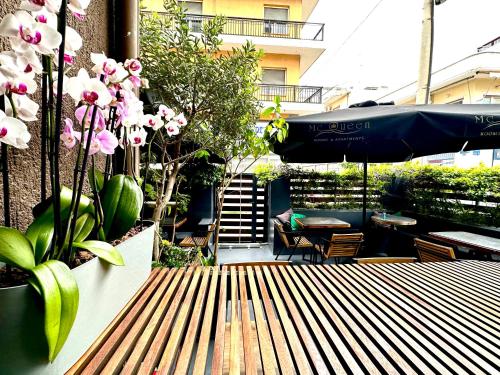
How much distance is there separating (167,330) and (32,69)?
772 millimetres

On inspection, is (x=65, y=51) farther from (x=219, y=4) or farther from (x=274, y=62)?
(x=219, y=4)

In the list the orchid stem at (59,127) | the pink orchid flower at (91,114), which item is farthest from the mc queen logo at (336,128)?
the orchid stem at (59,127)

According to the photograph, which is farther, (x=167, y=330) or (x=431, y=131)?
(x=431, y=131)

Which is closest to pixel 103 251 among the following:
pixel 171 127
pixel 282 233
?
pixel 171 127

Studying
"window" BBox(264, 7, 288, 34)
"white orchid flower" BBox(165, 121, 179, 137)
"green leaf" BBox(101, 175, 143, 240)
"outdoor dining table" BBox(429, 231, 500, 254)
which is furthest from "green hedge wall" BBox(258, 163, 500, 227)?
"window" BBox(264, 7, 288, 34)

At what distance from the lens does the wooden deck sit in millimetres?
688

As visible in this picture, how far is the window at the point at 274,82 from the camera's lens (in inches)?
426

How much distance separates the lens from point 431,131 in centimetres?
237

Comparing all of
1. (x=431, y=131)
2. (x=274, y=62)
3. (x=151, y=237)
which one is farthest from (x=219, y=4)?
(x=151, y=237)

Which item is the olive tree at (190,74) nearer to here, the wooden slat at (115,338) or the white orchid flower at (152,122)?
the white orchid flower at (152,122)

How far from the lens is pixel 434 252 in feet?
7.53

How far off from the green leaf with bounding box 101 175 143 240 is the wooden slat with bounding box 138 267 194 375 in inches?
13.0

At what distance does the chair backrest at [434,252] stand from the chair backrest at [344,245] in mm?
875

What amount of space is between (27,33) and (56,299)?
1.76ft
